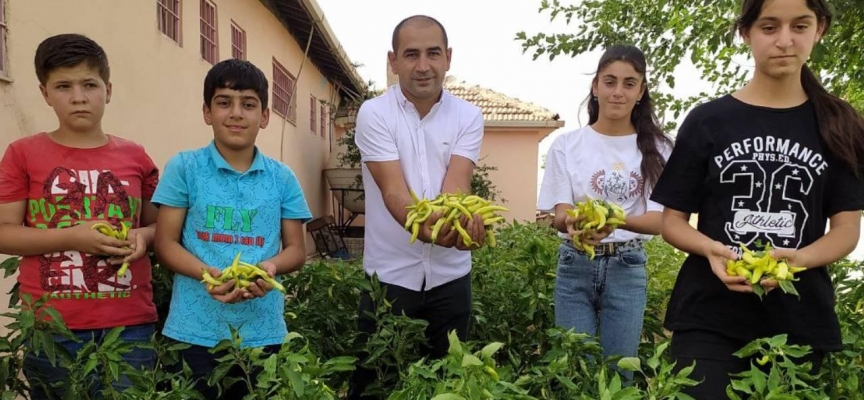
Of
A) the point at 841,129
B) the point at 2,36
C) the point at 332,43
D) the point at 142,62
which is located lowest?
the point at 841,129

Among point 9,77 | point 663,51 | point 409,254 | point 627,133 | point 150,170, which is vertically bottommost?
A: point 409,254

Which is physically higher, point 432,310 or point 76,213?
point 76,213

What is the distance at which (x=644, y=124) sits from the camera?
2.89 metres

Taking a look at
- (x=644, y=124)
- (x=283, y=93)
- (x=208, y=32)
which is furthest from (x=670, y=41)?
(x=283, y=93)

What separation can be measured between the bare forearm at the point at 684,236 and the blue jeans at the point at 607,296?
628 mm

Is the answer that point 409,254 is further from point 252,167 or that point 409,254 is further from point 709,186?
point 709,186

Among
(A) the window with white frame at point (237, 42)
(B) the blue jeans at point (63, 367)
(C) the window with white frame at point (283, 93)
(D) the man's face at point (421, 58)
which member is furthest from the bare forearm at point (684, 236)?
(C) the window with white frame at point (283, 93)

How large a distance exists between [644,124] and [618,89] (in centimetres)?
22

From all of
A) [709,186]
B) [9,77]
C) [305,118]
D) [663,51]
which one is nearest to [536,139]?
[305,118]

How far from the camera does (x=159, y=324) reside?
2.88m

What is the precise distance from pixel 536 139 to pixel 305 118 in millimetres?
6512

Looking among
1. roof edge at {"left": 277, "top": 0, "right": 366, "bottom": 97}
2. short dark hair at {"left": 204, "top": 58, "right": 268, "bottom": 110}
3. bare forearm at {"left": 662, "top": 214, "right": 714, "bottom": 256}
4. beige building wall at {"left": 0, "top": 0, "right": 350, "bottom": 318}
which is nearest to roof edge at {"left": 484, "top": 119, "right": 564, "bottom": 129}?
roof edge at {"left": 277, "top": 0, "right": 366, "bottom": 97}

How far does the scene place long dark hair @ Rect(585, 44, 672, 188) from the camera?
107 inches

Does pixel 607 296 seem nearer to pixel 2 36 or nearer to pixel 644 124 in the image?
pixel 644 124
